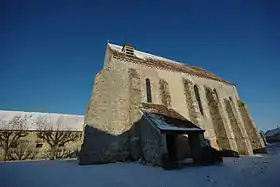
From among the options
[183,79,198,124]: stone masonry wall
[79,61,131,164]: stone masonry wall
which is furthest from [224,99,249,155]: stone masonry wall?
[79,61,131,164]: stone masonry wall

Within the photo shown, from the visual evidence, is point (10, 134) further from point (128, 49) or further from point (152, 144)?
point (152, 144)

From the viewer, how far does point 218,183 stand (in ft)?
17.8

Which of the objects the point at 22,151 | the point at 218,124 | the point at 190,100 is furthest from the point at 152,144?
the point at 22,151

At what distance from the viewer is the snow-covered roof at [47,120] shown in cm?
2447

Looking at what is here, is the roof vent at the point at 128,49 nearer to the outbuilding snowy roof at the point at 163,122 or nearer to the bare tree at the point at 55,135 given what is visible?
the outbuilding snowy roof at the point at 163,122

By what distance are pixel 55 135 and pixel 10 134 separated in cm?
584

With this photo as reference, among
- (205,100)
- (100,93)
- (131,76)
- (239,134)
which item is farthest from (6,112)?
(239,134)

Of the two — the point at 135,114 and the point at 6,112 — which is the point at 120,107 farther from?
the point at 6,112

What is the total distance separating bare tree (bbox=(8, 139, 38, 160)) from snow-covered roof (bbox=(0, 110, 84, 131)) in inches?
93.4

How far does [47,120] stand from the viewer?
26891 mm

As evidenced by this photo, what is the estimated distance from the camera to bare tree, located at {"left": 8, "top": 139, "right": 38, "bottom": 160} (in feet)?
72.5

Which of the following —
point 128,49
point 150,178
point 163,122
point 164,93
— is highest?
point 128,49

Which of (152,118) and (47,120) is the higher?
(47,120)

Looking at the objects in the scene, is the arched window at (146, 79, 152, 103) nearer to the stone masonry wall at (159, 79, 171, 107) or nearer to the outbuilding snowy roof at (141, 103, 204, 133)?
the stone masonry wall at (159, 79, 171, 107)
